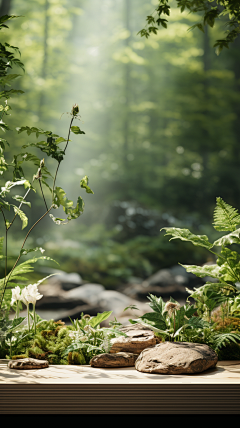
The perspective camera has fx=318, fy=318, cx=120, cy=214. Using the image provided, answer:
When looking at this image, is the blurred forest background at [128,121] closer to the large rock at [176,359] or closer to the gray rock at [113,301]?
the gray rock at [113,301]

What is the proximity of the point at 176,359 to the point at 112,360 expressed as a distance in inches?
17.5

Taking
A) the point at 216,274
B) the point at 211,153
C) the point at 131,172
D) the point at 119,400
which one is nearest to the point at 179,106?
the point at 211,153

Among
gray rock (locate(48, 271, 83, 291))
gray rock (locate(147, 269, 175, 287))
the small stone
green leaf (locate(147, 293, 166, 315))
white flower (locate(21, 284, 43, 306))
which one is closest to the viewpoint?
the small stone

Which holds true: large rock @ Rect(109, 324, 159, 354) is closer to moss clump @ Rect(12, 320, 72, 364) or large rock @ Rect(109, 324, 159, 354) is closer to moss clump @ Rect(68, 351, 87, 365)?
moss clump @ Rect(68, 351, 87, 365)

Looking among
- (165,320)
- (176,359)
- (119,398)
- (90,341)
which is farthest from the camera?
(165,320)

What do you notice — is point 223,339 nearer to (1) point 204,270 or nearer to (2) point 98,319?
(1) point 204,270

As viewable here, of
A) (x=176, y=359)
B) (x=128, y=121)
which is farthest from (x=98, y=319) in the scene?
(x=128, y=121)

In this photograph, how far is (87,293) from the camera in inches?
191

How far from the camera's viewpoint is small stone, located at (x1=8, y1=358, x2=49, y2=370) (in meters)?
1.98

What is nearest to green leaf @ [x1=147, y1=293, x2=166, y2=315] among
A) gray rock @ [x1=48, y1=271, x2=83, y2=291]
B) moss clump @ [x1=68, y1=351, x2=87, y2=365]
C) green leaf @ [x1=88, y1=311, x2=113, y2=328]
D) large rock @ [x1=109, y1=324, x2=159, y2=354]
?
large rock @ [x1=109, y1=324, x2=159, y2=354]

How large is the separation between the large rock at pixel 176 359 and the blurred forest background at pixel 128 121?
2982 mm

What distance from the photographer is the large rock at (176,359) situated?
1.86m

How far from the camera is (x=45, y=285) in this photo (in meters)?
4.83

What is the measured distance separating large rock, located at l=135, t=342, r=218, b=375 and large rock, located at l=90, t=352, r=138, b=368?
11cm
